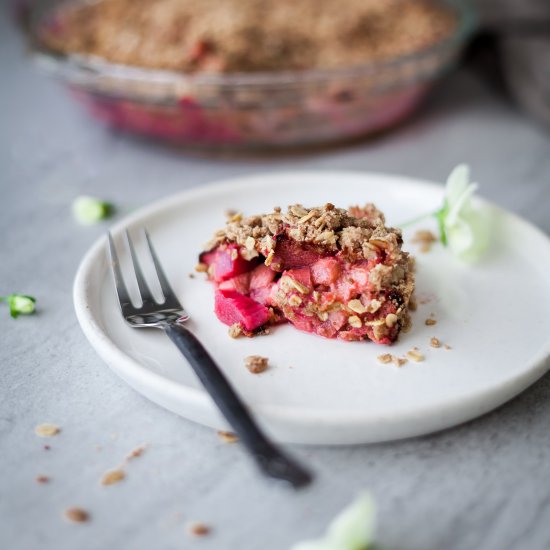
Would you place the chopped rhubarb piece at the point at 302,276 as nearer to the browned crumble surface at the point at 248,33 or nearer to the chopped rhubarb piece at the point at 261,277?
the chopped rhubarb piece at the point at 261,277

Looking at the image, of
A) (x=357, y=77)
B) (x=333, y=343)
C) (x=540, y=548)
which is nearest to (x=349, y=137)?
(x=357, y=77)

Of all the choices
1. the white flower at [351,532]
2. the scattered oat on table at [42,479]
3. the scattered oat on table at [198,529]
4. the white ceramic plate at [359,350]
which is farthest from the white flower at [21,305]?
the white flower at [351,532]

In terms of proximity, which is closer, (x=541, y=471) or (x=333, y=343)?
(x=541, y=471)

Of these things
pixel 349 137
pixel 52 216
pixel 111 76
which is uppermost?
pixel 111 76

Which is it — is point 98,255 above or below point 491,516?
above

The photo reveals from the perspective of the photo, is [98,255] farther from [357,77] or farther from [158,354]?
[357,77]

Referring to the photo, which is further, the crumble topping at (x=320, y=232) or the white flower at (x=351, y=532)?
the crumble topping at (x=320, y=232)

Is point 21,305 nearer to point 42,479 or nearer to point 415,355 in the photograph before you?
point 42,479
